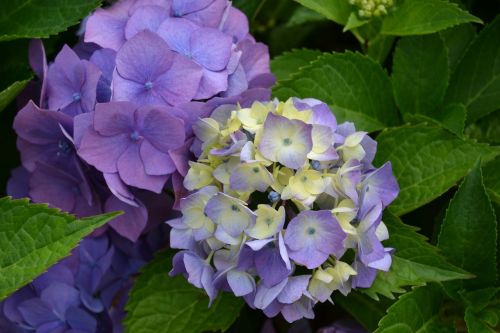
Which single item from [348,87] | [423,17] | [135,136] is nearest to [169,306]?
[135,136]

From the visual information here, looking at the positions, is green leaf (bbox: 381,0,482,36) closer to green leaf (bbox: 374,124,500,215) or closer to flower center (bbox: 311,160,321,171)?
green leaf (bbox: 374,124,500,215)

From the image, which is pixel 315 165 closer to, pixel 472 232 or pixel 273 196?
pixel 273 196

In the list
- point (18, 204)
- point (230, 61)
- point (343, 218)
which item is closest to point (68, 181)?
point (18, 204)

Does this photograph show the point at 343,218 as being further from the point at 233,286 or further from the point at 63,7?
the point at 63,7

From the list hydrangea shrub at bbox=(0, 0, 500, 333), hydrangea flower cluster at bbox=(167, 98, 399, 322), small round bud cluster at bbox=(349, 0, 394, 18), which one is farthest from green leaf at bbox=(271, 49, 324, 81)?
hydrangea flower cluster at bbox=(167, 98, 399, 322)

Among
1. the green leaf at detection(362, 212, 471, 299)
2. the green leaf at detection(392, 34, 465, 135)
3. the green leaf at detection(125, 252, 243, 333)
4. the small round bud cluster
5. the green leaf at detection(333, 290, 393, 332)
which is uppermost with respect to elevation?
the small round bud cluster

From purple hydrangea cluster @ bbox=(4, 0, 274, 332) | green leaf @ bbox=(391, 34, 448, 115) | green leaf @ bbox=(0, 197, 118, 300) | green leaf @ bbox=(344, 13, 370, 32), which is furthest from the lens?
green leaf @ bbox=(391, 34, 448, 115)
